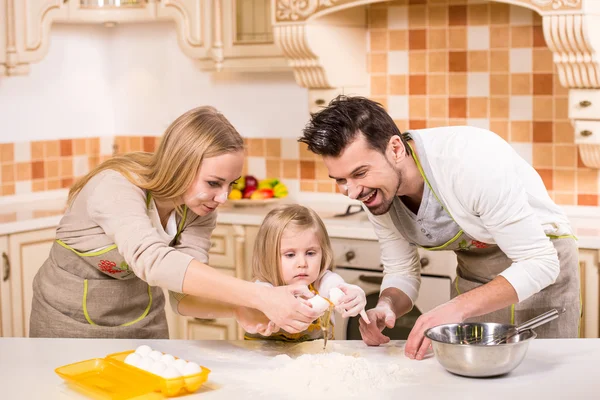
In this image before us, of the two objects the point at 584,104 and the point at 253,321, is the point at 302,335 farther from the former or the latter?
the point at 584,104

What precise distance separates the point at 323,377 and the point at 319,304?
0.21 meters

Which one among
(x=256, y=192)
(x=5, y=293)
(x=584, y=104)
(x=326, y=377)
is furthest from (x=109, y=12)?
(x=326, y=377)

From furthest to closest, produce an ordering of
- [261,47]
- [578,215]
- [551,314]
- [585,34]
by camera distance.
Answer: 1. [261,47]
2. [578,215]
3. [585,34]
4. [551,314]

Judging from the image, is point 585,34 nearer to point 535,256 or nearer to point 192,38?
point 535,256

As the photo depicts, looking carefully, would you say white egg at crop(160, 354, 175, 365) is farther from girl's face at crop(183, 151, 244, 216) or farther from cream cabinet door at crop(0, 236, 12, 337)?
cream cabinet door at crop(0, 236, 12, 337)

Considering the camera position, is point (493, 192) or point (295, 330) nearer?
point (295, 330)

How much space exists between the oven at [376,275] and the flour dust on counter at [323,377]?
5.21 feet

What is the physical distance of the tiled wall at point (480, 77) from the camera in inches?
146

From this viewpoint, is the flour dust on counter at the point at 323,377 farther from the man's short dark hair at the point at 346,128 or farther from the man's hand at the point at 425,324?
the man's short dark hair at the point at 346,128

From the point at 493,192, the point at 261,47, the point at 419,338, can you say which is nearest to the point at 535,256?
the point at 493,192

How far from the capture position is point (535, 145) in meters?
3.76

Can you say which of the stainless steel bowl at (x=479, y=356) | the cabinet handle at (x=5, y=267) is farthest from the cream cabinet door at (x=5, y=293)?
the stainless steel bowl at (x=479, y=356)

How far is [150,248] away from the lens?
6.49 feet

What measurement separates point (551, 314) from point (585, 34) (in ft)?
5.31
